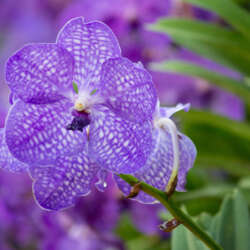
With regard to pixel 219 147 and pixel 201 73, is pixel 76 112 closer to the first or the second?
pixel 201 73

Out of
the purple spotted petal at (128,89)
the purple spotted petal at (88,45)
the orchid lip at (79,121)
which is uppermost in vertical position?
the purple spotted petal at (88,45)

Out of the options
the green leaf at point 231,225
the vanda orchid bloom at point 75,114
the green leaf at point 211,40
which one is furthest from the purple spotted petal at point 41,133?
the green leaf at point 211,40

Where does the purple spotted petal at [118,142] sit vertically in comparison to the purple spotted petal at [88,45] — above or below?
below

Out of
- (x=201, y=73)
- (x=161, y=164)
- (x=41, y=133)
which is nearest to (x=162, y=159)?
(x=161, y=164)

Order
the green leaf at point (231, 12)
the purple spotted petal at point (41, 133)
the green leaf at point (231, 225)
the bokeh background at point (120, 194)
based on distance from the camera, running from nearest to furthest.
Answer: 1. the purple spotted petal at point (41, 133)
2. the green leaf at point (231, 225)
3. the green leaf at point (231, 12)
4. the bokeh background at point (120, 194)

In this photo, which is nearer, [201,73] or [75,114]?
[75,114]

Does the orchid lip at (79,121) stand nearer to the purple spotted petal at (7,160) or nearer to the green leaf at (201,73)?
the purple spotted petal at (7,160)

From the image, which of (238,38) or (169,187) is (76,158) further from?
(238,38)
